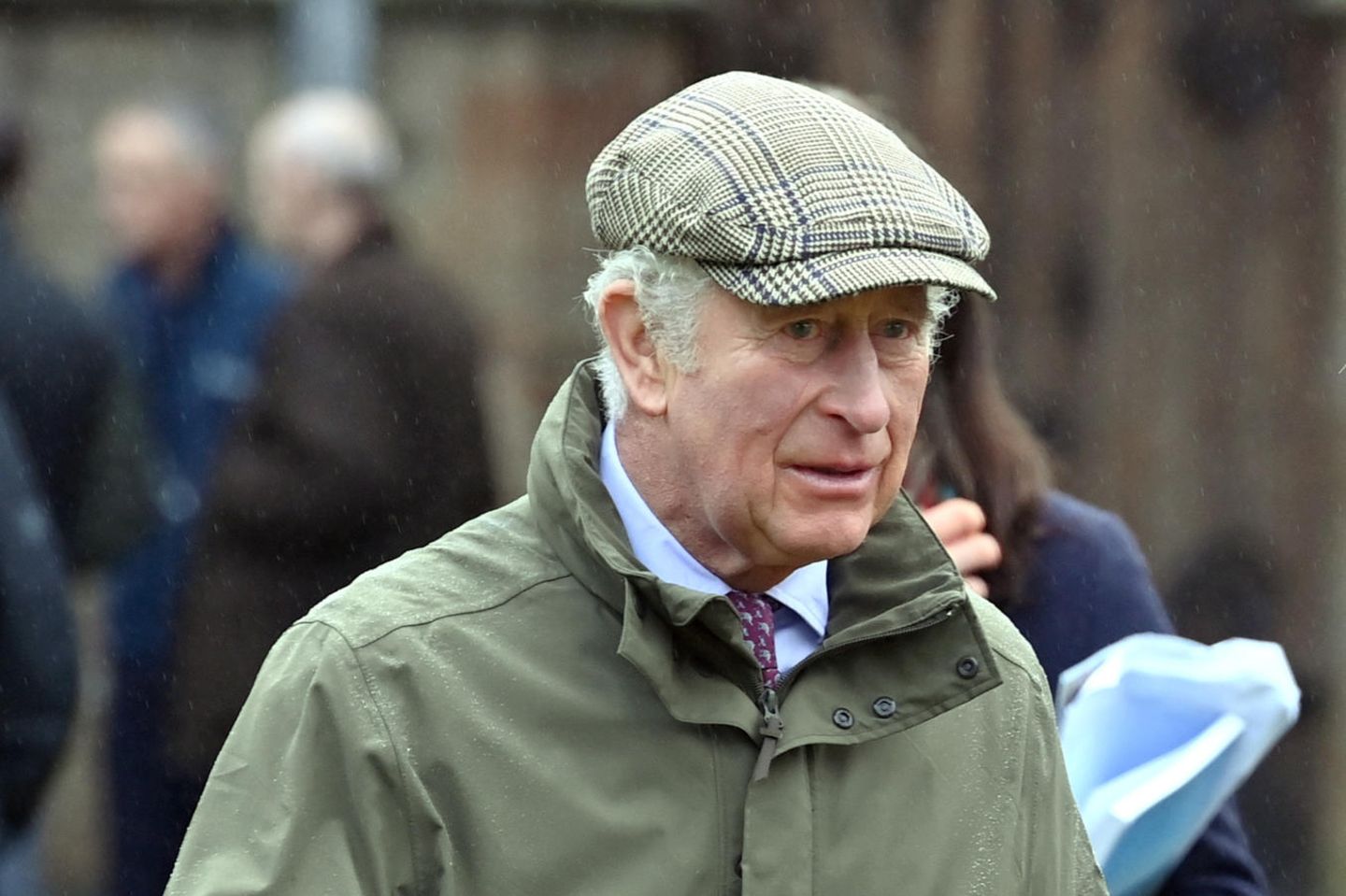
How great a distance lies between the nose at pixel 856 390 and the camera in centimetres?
195

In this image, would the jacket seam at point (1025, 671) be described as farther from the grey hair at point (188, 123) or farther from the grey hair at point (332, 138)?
the grey hair at point (188, 123)

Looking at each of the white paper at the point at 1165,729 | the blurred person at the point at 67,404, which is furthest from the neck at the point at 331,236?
the white paper at the point at 1165,729

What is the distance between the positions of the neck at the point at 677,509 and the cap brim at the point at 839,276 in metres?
0.19

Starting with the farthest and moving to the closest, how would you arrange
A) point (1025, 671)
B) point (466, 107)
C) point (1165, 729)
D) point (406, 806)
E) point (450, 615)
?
point (466, 107) < point (1165, 729) < point (1025, 671) < point (450, 615) < point (406, 806)

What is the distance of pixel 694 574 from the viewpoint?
206 cm

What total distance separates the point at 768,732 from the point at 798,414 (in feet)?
0.90

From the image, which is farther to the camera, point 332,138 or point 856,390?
point 332,138

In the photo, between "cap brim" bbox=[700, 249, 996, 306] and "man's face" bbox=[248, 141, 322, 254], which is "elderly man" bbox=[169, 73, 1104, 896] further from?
"man's face" bbox=[248, 141, 322, 254]

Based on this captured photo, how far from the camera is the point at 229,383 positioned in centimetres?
428

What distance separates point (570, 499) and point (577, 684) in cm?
17

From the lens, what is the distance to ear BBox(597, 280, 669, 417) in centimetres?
204

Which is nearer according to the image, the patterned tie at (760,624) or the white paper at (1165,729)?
the patterned tie at (760,624)

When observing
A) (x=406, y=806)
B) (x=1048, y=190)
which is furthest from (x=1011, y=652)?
(x=1048, y=190)

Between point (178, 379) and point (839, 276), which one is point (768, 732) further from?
point (178, 379)
